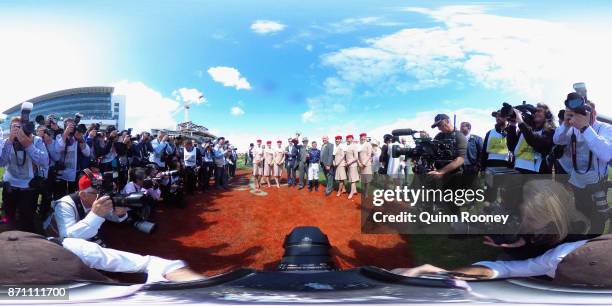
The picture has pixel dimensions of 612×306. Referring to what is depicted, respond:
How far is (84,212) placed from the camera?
1.23 meters

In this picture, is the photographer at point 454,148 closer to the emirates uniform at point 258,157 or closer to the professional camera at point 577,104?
the professional camera at point 577,104

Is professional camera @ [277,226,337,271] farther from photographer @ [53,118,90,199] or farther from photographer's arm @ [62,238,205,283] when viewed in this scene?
photographer @ [53,118,90,199]

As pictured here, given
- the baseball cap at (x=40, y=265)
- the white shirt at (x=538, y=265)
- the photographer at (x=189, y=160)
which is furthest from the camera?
the photographer at (x=189, y=160)

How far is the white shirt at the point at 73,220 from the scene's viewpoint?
1.16 meters

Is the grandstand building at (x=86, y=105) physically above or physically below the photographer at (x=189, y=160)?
above

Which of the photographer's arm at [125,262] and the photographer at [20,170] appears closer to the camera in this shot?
the photographer's arm at [125,262]

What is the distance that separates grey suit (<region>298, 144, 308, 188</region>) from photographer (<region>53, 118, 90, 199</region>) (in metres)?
0.95

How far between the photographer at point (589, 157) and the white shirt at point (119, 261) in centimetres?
169

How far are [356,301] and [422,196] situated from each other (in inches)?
19.2

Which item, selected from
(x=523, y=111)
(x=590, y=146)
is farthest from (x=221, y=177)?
(x=590, y=146)

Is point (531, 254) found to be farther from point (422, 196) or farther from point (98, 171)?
point (98, 171)

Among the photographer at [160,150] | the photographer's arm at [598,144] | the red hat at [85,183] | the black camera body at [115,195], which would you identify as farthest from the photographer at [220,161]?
the photographer's arm at [598,144]

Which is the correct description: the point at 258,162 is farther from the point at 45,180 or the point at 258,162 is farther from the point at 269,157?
the point at 45,180

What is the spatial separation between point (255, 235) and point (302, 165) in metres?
0.35
